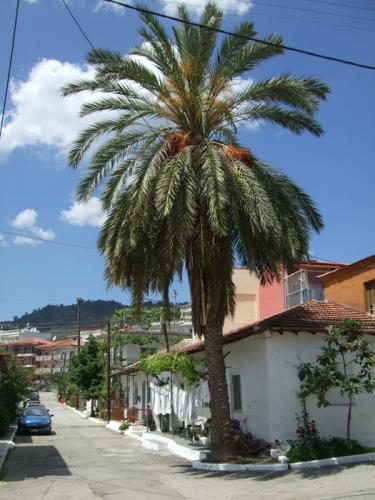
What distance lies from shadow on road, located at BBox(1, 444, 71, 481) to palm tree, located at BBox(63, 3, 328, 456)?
15.4ft

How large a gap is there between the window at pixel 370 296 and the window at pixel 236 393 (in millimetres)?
5321

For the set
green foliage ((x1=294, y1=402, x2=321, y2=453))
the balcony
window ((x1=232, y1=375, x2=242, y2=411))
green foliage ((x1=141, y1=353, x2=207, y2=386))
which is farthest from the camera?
the balcony

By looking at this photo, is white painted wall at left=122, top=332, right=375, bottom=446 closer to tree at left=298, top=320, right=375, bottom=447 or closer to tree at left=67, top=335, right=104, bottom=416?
tree at left=298, top=320, right=375, bottom=447

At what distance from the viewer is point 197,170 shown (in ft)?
50.5

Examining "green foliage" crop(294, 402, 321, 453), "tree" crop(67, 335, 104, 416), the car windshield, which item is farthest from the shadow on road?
"tree" crop(67, 335, 104, 416)

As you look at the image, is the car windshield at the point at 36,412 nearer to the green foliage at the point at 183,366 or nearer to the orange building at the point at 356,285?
the green foliage at the point at 183,366

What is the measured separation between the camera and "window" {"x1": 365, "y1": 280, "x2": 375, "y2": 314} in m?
20.2

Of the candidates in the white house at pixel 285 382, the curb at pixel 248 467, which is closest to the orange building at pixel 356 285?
the white house at pixel 285 382

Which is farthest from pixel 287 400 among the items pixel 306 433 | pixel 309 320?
pixel 309 320

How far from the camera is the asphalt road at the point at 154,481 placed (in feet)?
38.2

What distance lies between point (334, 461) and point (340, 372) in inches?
91.7

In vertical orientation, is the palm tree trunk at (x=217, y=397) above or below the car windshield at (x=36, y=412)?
above

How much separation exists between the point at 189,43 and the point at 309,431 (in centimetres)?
1116

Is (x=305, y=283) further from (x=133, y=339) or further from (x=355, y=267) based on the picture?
(x=133, y=339)
